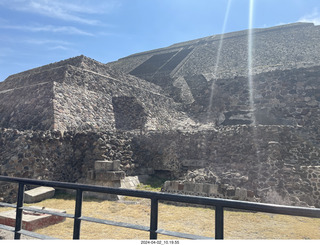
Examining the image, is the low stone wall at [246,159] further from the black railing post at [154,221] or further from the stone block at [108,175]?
the black railing post at [154,221]

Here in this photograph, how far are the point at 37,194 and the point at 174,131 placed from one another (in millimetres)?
6003

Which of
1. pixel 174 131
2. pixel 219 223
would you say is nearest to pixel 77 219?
pixel 219 223

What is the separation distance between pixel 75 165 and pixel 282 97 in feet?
42.9

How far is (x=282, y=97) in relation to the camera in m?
16.6

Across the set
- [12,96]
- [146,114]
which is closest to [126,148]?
[146,114]

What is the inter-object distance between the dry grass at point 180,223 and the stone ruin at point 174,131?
1025 mm

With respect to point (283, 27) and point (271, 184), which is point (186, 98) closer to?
point (271, 184)

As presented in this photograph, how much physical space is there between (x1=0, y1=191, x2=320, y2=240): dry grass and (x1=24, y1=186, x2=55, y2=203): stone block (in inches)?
10.4

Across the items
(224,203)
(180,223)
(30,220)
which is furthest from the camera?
(180,223)

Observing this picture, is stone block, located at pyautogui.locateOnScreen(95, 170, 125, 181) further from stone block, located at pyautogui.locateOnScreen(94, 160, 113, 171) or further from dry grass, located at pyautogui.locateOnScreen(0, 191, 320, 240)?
dry grass, located at pyautogui.locateOnScreen(0, 191, 320, 240)

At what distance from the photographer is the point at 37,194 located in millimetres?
7918

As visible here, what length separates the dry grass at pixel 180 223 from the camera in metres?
5.17

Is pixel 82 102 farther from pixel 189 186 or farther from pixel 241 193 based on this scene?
pixel 241 193

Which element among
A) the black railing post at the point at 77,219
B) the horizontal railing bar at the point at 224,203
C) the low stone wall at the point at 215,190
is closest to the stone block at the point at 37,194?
the low stone wall at the point at 215,190
